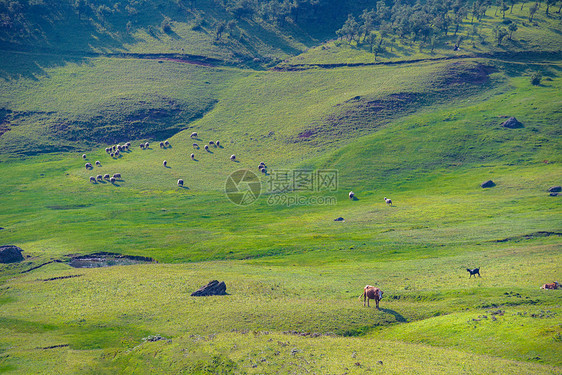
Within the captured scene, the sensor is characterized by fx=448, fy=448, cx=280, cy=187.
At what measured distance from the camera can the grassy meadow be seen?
34.0 meters

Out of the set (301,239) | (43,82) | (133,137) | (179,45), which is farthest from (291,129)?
(43,82)

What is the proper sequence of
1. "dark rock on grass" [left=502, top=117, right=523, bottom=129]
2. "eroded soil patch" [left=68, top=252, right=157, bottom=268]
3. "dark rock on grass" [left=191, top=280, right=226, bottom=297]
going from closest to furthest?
"dark rock on grass" [left=191, top=280, right=226, bottom=297] → "eroded soil patch" [left=68, top=252, right=157, bottom=268] → "dark rock on grass" [left=502, top=117, right=523, bottom=129]

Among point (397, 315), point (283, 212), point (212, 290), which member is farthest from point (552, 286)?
point (283, 212)

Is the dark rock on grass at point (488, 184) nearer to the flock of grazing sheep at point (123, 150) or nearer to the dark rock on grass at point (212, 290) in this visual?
the flock of grazing sheep at point (123, 150)

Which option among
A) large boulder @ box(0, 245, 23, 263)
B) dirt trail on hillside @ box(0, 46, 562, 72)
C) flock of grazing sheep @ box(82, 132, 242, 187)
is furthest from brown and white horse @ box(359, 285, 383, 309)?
dirt trail on hillside @ box(0, 46, 562, 72)

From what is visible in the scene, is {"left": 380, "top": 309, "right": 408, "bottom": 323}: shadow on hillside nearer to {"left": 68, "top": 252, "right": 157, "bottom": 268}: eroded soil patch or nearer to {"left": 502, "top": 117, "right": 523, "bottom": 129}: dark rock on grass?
{"left": 68, "top": 252, "right": 157, "bottom": 268}: eroded soil patch

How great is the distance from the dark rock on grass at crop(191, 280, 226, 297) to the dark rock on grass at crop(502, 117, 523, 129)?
97425mm

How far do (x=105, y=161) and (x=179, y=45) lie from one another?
77.2 metres

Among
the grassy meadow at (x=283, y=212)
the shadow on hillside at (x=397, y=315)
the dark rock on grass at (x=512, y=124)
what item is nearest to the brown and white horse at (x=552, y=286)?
the grassy meadow at (x=283, y=212)

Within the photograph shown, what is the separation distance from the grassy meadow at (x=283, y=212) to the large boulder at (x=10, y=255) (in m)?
1.90

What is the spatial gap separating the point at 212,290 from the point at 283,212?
42.3 m

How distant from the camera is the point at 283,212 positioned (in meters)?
87.1

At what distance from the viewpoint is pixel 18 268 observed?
58.4m

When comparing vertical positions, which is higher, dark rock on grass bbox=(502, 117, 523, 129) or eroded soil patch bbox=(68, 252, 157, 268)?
dark rock on grass bbox=(502, 117, 523, 129)
